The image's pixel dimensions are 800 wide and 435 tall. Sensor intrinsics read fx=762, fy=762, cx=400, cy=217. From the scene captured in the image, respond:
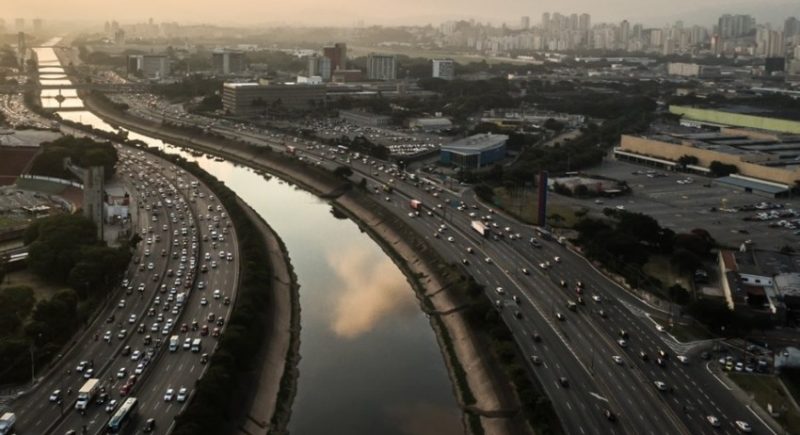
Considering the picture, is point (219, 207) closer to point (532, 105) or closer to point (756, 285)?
point (756, 285)

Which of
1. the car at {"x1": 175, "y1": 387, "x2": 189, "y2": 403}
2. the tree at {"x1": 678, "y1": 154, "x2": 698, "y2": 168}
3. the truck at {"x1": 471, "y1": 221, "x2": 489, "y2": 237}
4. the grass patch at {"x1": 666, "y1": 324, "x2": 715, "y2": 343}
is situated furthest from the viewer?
the tree at {"x1": 678, "y1": 154, "x2": 698, "y2": 168}

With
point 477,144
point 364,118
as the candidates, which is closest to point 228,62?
point 364,118

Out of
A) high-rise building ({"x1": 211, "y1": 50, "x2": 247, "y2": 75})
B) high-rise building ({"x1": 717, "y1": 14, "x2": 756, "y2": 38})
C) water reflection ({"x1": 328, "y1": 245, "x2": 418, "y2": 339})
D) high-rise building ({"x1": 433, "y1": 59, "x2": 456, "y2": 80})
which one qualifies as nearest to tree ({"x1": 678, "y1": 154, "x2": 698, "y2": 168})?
water reflection ({"x1": 328, "y1": 245, "x2": 418, "y2": 339})

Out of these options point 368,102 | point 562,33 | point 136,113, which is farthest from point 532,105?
point 562,33

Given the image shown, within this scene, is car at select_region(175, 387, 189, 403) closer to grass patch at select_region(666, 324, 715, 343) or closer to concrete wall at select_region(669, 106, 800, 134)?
grass patch at select_region(666, 324, 715, 343)

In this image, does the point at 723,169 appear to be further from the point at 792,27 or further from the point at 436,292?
the point at 792,27

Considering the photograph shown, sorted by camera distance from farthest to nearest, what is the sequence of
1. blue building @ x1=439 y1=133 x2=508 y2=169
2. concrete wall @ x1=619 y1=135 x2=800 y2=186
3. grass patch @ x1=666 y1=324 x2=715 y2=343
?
blue building @ x1=439 y1=133 x2=508 y2=169
concrete wall @ x1=619 y1=135 x2=800 y2=186
grass patch @ x1=666 y1=324 x2=715 y2=343

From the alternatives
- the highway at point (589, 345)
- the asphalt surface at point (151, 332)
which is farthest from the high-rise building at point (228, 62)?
the highway at point (589, 345)
